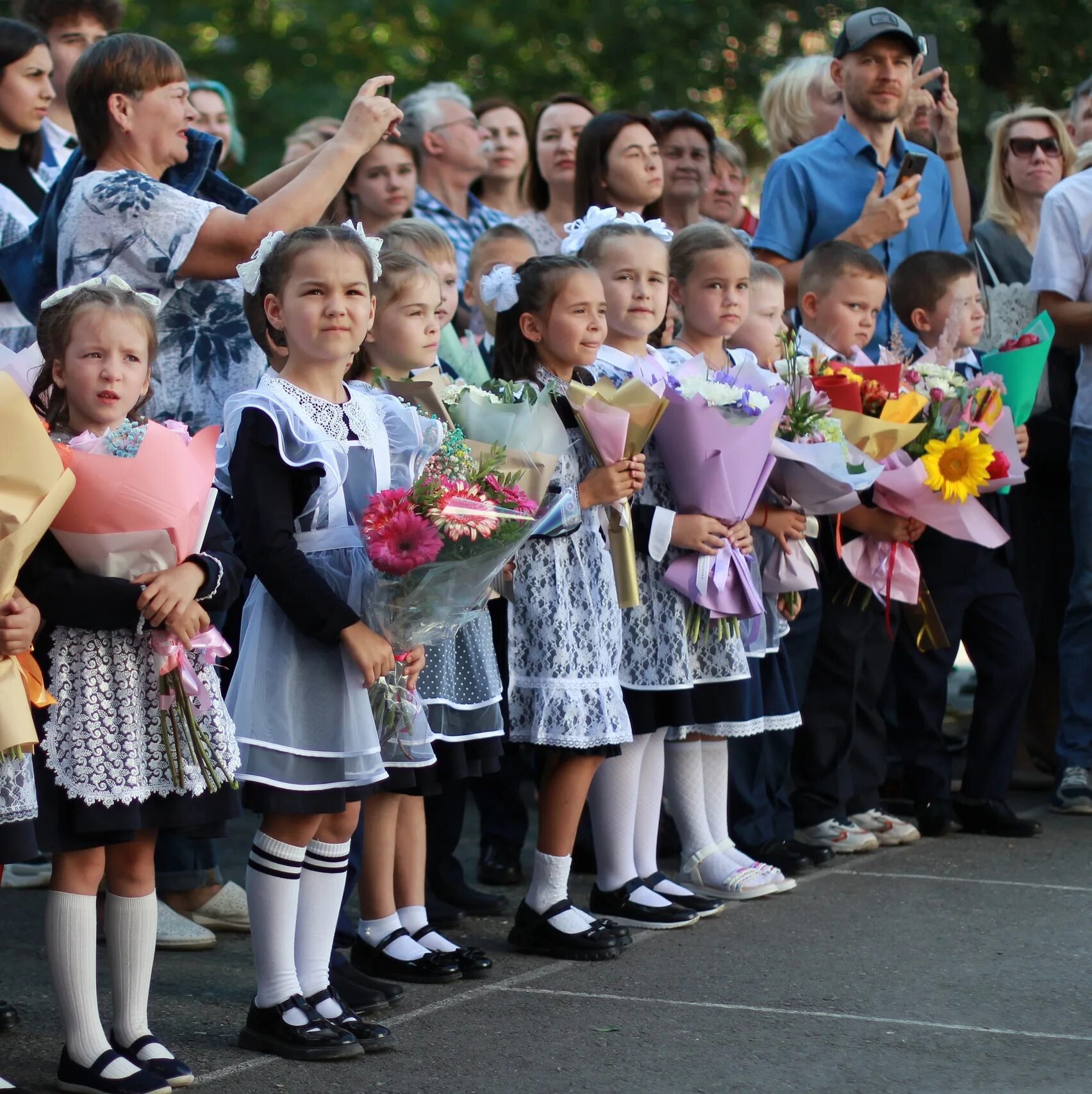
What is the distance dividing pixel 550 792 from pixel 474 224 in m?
3.58

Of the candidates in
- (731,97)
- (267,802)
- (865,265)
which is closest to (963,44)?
(731,97)

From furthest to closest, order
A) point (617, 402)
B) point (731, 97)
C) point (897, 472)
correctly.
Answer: point (731, 97), point (897, 472), point (617, 402)

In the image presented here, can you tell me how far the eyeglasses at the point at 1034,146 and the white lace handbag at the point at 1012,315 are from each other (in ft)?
2.09

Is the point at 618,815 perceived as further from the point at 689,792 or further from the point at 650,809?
the point at 689,792

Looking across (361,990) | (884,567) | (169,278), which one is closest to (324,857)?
(361,990)

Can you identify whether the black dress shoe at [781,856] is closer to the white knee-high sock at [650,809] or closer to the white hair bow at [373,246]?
the white knee-high sock at [650,809]

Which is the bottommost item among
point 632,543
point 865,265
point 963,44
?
point 632,543

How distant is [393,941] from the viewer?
4.84 metres

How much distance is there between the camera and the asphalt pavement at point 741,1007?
159 inches

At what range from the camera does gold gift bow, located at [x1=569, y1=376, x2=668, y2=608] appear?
5188mm

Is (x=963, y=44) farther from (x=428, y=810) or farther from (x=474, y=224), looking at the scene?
(x=428, y=810)

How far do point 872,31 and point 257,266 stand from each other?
149 inches

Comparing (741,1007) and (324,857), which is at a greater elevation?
(324,857)

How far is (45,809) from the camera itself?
3893 mm
